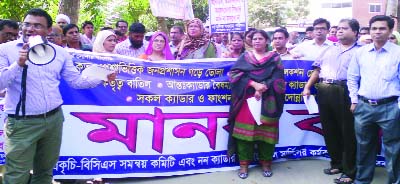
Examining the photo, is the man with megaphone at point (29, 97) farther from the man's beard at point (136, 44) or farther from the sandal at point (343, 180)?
the sandal at point (343, 180)

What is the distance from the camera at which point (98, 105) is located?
438 cm

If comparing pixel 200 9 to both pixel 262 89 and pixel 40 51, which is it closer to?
pixel 262 89

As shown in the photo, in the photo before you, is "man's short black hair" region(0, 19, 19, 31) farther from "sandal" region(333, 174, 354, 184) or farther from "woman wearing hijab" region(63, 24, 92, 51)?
"sandal" region(333, 174, 354, 184)

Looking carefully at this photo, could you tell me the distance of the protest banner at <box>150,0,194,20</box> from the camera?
20.1 ft

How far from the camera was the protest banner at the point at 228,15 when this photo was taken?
593 centimetres

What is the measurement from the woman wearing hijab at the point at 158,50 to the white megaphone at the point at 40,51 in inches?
74.6

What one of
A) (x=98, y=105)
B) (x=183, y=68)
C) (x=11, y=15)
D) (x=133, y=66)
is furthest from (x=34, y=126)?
(x=11, y=15)

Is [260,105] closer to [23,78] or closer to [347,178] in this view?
[347,178]

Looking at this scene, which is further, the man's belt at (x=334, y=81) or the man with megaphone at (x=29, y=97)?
the man's belt at (x=334, y=81)

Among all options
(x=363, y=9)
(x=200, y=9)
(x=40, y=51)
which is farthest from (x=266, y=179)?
(x=363, y=9)

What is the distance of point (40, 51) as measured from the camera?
307 cm

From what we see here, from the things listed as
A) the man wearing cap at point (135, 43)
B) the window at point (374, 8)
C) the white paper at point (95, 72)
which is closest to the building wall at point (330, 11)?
the window at point (374, 8)

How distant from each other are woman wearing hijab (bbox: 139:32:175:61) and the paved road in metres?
1.42

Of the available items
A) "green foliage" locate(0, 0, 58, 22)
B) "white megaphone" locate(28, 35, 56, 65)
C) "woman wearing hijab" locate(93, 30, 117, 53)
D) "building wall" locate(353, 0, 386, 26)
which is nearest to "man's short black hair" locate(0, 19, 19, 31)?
"woman wearing hijab" locate(93, 30, 117, 53)
